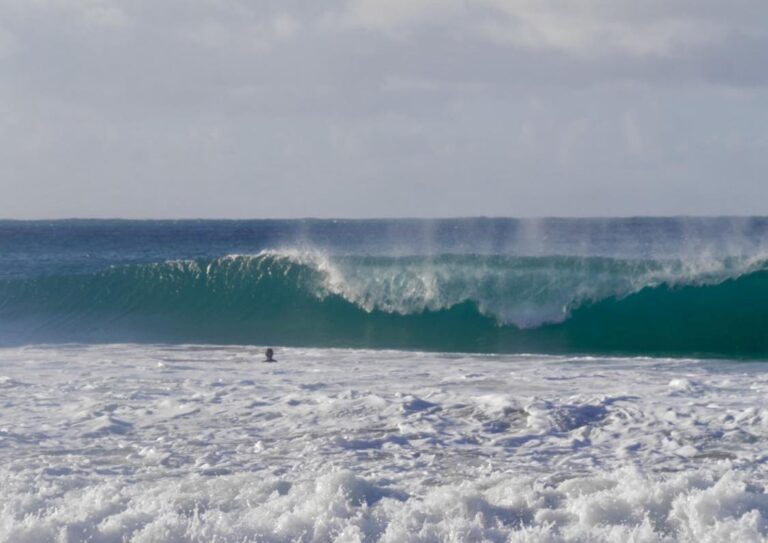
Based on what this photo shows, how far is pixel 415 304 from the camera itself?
21.3 metres

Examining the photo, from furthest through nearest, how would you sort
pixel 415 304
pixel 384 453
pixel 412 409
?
pixel 415 304, pixel 412 409, pixel 384 453

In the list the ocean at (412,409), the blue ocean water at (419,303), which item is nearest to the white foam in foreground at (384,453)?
the ocean at (412,409)

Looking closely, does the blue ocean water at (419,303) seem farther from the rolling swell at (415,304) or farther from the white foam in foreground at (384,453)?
the white foam in foreground at (384,453)

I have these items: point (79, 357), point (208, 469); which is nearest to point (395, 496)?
point (208, 469)

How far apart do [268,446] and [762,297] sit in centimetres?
1381

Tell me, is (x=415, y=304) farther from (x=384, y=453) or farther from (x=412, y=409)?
(x=384, y=453)

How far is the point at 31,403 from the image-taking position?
1112 centimetres

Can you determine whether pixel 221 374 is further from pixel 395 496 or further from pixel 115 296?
pixel 115 296

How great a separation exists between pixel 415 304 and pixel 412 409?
1094 cm

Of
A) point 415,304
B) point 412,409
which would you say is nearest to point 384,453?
point 412,409

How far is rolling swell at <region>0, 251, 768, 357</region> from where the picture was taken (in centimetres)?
1855

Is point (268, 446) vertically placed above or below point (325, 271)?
below

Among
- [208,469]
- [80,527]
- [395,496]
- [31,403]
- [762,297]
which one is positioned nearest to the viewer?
[80,527]

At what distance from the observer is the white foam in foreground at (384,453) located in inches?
278
